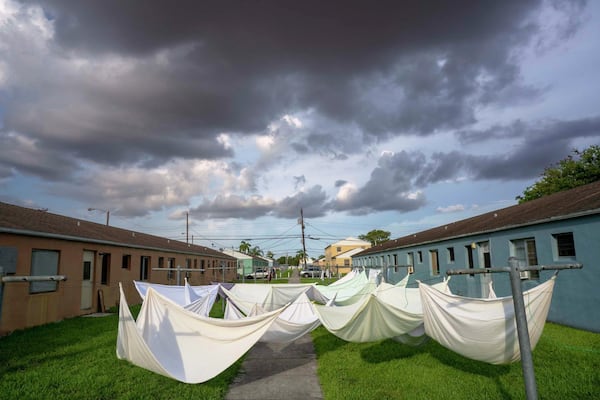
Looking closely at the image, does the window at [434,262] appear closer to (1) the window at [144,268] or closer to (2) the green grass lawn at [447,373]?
(2) the green grass lawn at [447,373]

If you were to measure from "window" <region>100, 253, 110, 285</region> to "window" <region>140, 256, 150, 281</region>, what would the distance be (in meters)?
2.94

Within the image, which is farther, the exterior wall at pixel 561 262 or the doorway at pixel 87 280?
the doorway at pixel 87 280

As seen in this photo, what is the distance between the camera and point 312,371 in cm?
662

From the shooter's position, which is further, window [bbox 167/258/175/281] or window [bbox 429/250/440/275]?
window [bbox 167/258/175/281]

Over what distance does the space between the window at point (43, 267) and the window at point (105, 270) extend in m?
3.24

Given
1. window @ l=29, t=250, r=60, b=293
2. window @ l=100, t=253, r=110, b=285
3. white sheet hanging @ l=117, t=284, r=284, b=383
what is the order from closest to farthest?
white sheet hanging @ l=117, t=284, r=284, b=383 → window @ l=29, t=250, r=60, b=293 → window @ l=100, t=253, r=110, b=285

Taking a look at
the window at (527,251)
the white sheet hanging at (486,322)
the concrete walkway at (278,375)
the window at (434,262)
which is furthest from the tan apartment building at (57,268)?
the window at (434,262)

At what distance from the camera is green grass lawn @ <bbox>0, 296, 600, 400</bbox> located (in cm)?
522

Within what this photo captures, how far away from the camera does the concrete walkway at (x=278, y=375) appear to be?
540 cm

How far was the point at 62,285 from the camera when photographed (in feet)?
38.3

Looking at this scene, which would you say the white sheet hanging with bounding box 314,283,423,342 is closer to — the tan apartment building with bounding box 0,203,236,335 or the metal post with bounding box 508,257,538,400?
the metal post with bounding box 508,257,538,400

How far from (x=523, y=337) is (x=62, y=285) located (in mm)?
12651

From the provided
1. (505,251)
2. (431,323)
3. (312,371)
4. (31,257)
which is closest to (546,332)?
(505,251)

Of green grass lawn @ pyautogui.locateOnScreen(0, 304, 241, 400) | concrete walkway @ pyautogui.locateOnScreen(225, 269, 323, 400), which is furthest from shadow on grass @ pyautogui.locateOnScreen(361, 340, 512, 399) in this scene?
green grass lawn @ pyautogui.locateOnScreen(0, 304, 241, 400)
